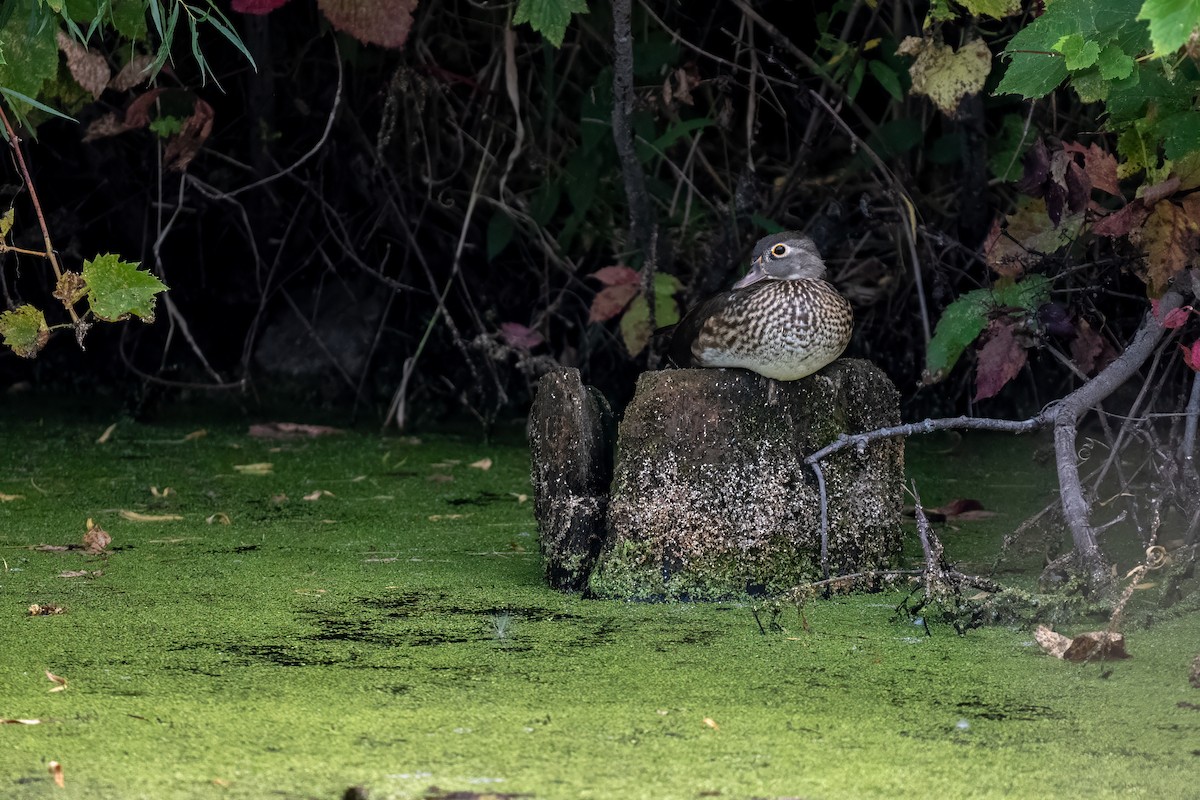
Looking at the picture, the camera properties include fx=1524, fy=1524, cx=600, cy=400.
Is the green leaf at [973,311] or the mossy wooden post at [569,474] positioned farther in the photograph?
the green leaf at [973,311]

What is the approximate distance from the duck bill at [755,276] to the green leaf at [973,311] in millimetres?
411

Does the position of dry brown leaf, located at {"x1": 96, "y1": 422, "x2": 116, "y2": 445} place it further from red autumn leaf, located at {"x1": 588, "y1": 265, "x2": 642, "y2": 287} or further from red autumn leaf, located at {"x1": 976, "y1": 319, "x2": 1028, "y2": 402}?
red autumn leaf, located at {"x1": 976, "y1": 319, "x2": 1028, "y2": 402}

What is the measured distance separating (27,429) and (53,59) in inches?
83.0

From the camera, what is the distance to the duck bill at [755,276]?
3362mm

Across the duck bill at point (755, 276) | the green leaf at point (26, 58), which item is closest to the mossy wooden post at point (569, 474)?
the duck bill at point (755, 276)

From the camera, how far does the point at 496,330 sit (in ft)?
17.5

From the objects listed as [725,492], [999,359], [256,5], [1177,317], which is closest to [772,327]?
[725,492]

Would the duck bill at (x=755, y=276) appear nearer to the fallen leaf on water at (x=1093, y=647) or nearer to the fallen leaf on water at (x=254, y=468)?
the fallen leaf on water at (x=1093, y=647)

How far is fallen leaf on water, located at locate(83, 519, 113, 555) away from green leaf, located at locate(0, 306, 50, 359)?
2.14 feet

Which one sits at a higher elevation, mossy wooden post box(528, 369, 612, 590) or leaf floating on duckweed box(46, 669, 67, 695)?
mossy wooden post box(528, 369, 612, 590)

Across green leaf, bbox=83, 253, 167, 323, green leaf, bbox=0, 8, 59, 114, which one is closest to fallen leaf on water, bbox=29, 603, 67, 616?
green leaf, bbox=83, 253, 167, 323

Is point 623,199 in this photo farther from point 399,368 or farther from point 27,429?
point 27,429

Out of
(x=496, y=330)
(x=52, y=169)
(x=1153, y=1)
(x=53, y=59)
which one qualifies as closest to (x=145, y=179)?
(x=52, y=169)

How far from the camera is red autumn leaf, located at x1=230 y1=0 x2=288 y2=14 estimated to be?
3.88m
